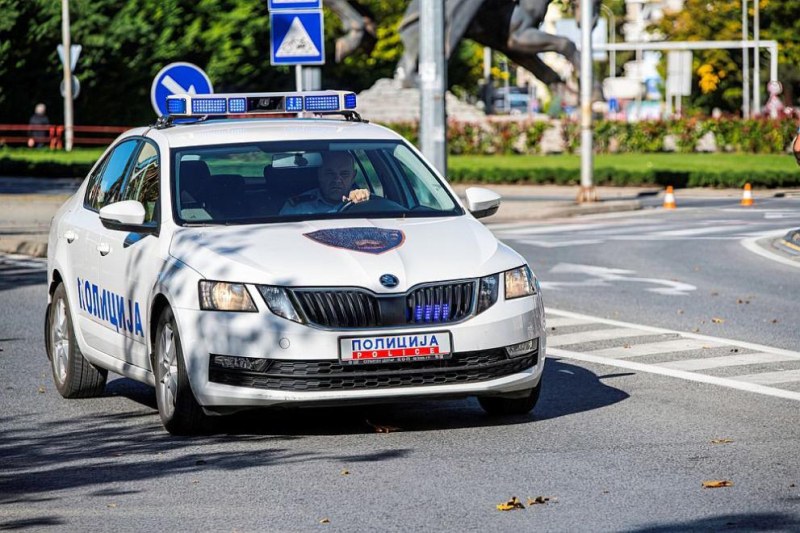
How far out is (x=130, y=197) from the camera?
31.9 ft

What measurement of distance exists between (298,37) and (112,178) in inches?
377

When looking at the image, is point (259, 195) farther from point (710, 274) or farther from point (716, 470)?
point (710, 274)

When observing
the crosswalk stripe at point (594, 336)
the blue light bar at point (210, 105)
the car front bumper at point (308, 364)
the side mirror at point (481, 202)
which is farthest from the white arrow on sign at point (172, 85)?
the car front bumper at point (308, 364)

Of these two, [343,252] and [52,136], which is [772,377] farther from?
[52,136]

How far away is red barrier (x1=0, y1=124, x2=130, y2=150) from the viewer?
5484 cm

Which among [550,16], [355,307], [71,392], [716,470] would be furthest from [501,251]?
[550,16]

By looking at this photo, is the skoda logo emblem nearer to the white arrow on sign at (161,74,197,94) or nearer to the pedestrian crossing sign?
the white arrow on sign at (161,74,197,94)

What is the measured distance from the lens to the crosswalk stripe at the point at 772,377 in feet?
34.0

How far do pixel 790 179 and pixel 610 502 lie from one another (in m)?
30.4

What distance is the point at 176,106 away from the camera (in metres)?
10.2

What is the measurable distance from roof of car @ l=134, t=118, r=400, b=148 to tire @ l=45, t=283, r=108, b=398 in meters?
1.17

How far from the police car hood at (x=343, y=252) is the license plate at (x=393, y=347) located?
0.78ft

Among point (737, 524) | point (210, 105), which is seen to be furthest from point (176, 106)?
point (737, 524)

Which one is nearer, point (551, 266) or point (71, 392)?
point (71, 392)
